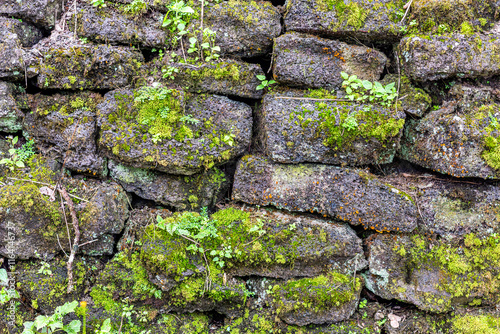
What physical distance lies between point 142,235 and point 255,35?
237 cm

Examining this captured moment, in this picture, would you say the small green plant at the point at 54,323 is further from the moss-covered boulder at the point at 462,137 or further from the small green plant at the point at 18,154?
the moss-covered boulder at the point at 462,137

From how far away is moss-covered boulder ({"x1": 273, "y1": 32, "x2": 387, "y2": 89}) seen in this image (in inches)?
129

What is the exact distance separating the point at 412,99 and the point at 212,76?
2050mm

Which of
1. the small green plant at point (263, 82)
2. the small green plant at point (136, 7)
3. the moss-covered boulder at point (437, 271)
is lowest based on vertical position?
the moss-covered boulder at point (437, 271)

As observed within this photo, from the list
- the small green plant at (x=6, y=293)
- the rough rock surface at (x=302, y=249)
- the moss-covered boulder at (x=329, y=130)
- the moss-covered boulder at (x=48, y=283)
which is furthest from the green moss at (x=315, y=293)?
the small green plant at (x=6, y=293)

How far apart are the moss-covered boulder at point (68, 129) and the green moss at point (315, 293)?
7.11 feet

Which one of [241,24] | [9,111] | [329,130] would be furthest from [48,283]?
[241,24]

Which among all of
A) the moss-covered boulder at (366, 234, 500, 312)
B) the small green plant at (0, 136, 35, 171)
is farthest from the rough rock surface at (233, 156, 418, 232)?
the small green plant at (0, 136, 35, 171)

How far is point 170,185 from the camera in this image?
3.34 meters

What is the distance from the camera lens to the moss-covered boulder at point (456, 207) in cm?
316

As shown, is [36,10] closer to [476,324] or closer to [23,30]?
[23,30]

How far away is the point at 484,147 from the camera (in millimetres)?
3008

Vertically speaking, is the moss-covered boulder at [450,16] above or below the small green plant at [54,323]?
above

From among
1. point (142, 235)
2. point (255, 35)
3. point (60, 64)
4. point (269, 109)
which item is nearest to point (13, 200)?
point (142, 235)
